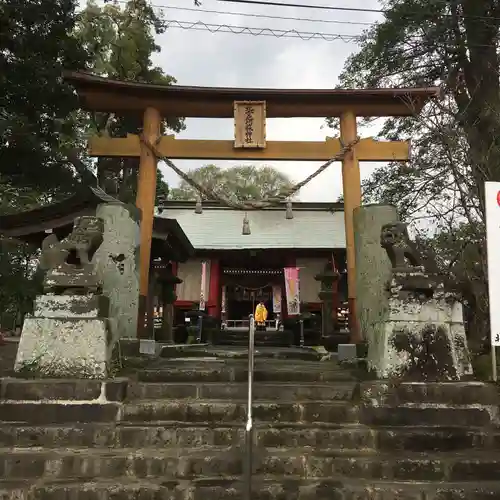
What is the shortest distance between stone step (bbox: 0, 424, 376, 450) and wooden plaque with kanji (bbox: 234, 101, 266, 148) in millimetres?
5137

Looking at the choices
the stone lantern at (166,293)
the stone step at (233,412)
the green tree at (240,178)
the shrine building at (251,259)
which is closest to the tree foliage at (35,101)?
the stone lantern at (166,293)

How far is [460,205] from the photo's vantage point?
8062 mm

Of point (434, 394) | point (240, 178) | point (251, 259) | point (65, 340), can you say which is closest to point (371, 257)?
point (434, 394)

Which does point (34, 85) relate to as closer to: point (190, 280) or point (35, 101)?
point (35, 101)

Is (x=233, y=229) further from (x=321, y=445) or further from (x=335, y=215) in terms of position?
(x=321, y=445)

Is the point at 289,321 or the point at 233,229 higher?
the point at 233,229

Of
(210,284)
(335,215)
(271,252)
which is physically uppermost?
(335,215)

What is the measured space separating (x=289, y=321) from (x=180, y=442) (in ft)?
39.2

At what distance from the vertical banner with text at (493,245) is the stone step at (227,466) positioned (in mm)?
1664

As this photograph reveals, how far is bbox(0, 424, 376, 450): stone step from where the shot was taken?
4477 millimetres

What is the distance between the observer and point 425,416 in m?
4.79

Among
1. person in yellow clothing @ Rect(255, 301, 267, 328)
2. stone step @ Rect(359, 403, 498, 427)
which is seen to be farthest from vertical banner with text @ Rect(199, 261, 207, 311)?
stone step @ Rect(359, 403, 498, 427)

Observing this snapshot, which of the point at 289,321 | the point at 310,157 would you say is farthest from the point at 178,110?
the point at 289,321

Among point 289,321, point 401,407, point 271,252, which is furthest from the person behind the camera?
point 271,252
